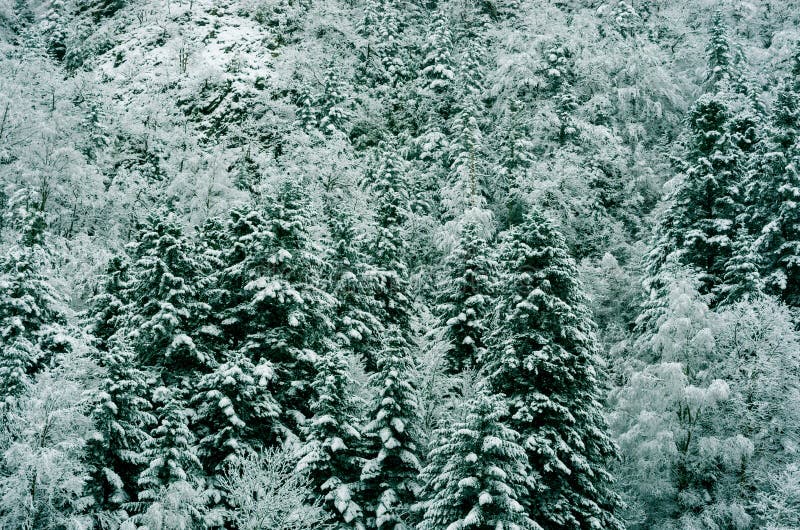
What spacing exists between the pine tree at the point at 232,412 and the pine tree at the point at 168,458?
78.7 inches

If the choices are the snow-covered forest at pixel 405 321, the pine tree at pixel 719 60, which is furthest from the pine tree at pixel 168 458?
the pine tree at pixel 719 60

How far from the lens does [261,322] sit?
84.1 ft

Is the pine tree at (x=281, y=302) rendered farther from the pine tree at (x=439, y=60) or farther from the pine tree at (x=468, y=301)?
the pine tree at (x=439, y=60)

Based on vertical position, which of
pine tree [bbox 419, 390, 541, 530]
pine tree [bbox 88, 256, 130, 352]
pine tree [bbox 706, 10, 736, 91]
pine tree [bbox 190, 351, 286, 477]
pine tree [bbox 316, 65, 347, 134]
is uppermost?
pine tree [bbox 706, 10, 736, 91]

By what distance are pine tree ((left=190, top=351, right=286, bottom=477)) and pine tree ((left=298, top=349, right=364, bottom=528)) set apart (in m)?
2.26

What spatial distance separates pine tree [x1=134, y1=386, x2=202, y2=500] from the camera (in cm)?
1809

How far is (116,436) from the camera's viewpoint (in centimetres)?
1967

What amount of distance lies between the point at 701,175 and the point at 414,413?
22.0 metres

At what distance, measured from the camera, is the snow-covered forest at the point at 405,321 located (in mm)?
19234

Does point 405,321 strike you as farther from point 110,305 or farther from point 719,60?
point 719,60

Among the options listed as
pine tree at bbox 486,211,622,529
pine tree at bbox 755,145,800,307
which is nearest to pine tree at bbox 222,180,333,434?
pine tree at bbox 486,211,622,529

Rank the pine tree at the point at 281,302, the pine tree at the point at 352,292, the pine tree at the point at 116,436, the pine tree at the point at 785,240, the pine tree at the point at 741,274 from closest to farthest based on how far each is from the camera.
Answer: the pine tree at the point at 116,436, the pine tree at the point at 281,302, the pine tree at the point at 741,274, the pine tree at the point at 785,240, the pine tree at the point at 352,292

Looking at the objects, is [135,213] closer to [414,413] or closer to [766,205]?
[414,413]

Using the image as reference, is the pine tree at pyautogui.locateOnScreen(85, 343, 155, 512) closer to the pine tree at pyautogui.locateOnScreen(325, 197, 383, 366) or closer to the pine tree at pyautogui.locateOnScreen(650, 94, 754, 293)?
the pine tree at pyautogui.locateOnScreen(325, 197, 383, 366)
